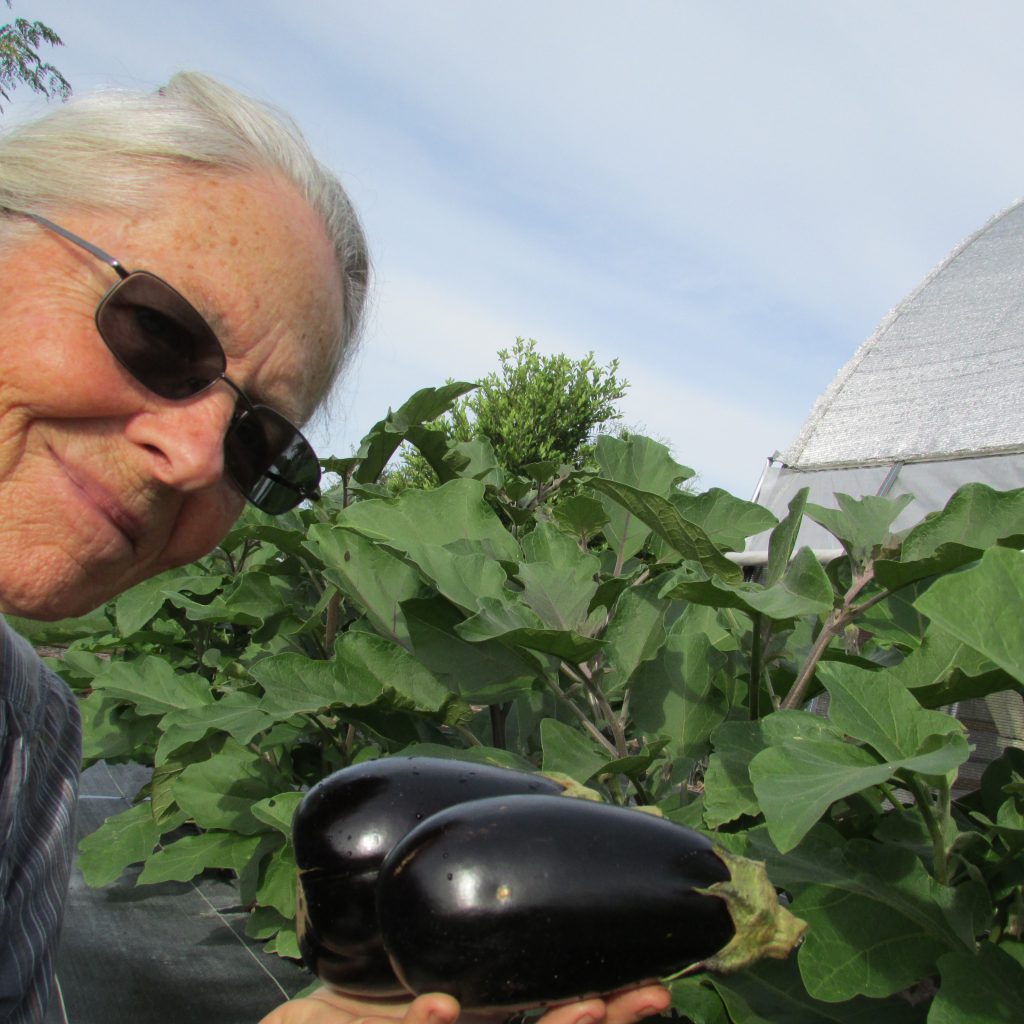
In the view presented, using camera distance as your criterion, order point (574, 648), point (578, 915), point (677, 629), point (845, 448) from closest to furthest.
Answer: point (578, 915)
point (574, 648)
point (677, 629)
point (845, 448)

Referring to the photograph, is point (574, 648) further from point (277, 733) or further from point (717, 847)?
point (277, 733)

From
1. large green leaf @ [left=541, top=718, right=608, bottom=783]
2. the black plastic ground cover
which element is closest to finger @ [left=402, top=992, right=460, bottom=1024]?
large green leaf @ [left=541, top=718, right=608, bottom=783]

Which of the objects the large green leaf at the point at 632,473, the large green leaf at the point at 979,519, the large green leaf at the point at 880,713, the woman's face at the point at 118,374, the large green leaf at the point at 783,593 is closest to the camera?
the large green leaf at the point at 880,713

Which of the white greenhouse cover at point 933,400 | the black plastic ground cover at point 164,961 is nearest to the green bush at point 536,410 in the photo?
the white greenhouse cover at point 933,400

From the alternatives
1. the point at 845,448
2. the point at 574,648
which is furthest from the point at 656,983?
the point at 845,448

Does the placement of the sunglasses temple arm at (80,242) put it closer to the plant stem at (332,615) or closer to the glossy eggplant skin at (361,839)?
the glossy eggplant skin at (361,839)

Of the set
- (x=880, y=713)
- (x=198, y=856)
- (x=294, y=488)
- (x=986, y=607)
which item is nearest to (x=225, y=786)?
(x=198, y=856)

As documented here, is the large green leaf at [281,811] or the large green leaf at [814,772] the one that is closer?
the large green leaf at [814,772]

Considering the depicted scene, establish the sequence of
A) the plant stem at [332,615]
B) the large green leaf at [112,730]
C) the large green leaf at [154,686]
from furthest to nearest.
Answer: the large green leaf at [112,730] → the large green leaf at [154,686] → the plant stem at [332,615]

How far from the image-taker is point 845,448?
48.3 ft

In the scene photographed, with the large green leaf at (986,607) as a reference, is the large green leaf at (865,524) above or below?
above

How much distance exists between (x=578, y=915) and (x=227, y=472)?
78cm

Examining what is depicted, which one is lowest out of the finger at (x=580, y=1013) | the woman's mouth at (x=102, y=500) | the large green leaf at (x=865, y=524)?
the finger at (x=580, y=1013)

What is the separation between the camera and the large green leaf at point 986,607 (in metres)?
0.79
